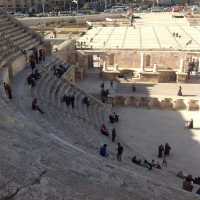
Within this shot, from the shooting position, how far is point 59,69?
22.7m

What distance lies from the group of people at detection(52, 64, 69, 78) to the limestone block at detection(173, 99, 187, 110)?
6975 mm

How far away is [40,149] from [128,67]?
2180 cm

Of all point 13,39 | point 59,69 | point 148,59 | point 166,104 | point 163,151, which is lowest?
point 163,151

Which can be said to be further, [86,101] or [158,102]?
[158,102]

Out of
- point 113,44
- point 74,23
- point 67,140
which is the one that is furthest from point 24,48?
point 74,23

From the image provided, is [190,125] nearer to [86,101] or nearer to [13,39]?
[86,101]

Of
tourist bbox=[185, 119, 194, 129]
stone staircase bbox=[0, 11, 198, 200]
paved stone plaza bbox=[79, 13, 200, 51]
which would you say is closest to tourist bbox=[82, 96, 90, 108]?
stone staircase bbox=[0, 11, 198, 200]

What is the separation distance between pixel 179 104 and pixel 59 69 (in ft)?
24.6

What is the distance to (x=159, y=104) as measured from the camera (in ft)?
77.9

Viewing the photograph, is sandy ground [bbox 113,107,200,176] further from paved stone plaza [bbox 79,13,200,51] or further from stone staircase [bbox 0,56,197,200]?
paved stone plaza [bbox 79,13,200,51]

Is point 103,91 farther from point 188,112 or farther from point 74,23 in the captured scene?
point 74,23

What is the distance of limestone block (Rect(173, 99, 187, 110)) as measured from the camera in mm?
23434

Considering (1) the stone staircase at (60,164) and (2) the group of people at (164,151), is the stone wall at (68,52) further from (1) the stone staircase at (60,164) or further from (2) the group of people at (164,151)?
(2) the group of people at (164,151)

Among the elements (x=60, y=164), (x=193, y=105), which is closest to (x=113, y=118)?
(x=193, y=105)
